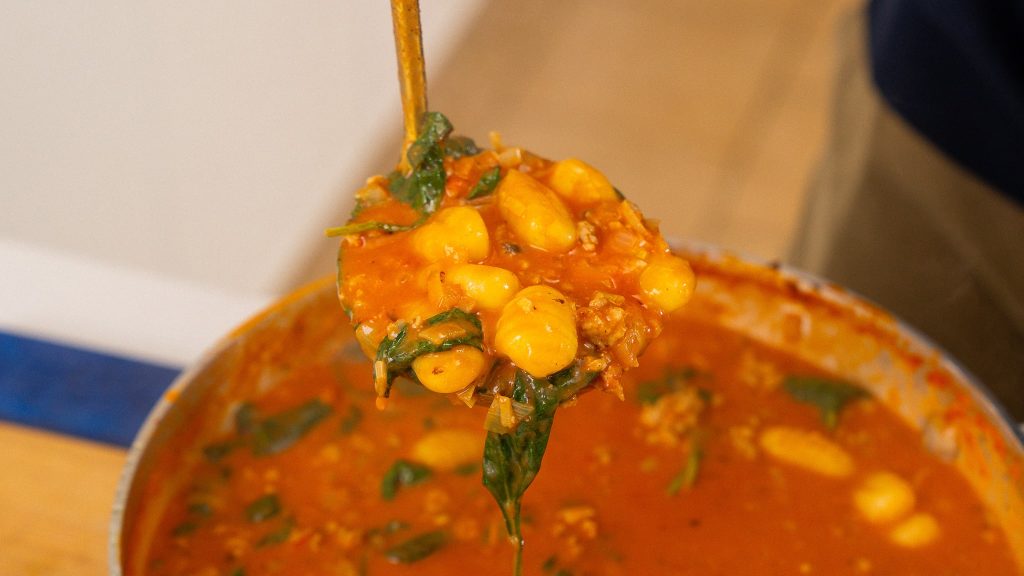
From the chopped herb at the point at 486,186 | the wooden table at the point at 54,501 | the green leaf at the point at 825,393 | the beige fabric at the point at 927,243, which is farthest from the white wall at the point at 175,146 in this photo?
the beige fabric at the point at 927,243

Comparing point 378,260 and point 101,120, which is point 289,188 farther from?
point 378,260

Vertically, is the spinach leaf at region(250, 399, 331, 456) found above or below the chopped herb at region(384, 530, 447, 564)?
above

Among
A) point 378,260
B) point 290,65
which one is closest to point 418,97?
point 378,260

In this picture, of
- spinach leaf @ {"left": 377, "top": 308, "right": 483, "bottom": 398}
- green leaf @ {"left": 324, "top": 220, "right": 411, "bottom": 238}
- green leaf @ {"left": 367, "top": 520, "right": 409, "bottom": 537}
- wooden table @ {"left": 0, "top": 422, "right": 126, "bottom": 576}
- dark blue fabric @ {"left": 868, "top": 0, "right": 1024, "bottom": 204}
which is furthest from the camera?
dark blue fabric @ {"left": 868, "top": 0, "right": 1024, "bottom": 204}

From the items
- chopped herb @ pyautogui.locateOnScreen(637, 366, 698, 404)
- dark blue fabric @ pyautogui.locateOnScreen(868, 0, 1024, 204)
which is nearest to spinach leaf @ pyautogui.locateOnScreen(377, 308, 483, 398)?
chopped herb @ pyautogui.locateOnScreen(637, 366, 698, 404)

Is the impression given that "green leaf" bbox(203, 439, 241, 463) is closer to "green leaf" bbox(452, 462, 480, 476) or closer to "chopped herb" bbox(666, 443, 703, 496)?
"green leaf" bbox(452, 462, 480, 476)

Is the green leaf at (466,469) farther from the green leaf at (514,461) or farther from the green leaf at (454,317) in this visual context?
the green leaf at (454,317)

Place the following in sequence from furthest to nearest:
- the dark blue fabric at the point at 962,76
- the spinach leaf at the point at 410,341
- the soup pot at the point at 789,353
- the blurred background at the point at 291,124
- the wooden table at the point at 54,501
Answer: the blurred background at the point at 291,124
the dark blue fabric at the point at 962,76
the wooden table at the point at 54,501
the soup pot at the point at 789,353
the spinach leaf at the point at 410,341
